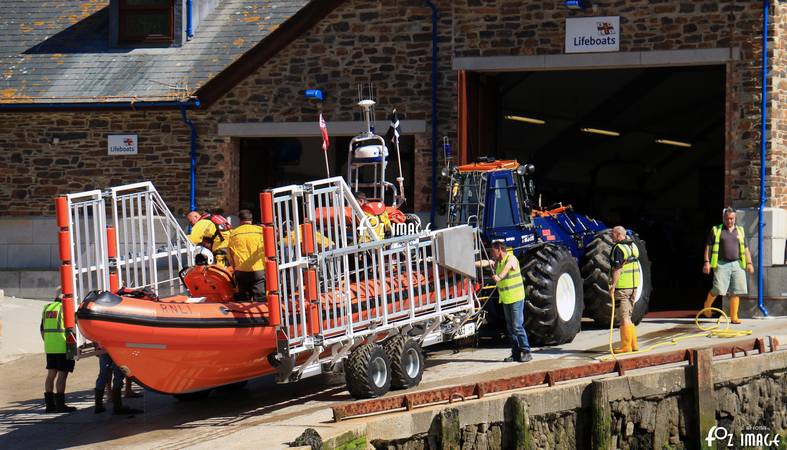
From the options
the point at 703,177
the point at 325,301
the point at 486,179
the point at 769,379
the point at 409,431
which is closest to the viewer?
the point at 409,431

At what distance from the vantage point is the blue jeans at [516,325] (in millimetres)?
15820

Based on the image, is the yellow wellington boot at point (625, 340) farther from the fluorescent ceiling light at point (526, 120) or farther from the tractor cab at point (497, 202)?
the fluorescent ceiling light at point (526, 120)

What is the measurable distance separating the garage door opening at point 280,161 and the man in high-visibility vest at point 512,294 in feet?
24.5

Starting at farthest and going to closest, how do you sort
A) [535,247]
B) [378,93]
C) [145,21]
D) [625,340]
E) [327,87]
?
[145,21] → [327,87] → [378,93] → [535,247] → [625,340]

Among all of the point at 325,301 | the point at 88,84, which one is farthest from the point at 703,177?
the point at 325,301

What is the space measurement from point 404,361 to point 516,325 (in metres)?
2.00

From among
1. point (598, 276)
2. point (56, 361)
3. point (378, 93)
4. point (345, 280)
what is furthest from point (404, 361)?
point (378, 93)

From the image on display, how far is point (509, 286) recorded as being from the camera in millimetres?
15719

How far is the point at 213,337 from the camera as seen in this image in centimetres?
1275

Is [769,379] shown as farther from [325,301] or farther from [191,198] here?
[191,198]

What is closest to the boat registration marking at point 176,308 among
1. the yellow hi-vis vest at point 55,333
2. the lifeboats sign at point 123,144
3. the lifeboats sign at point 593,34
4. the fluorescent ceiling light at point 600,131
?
the yellow hi-vis vest at point 55,333

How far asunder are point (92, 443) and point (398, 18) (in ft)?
36.0

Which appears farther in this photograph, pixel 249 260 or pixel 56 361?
pixel 56 361
